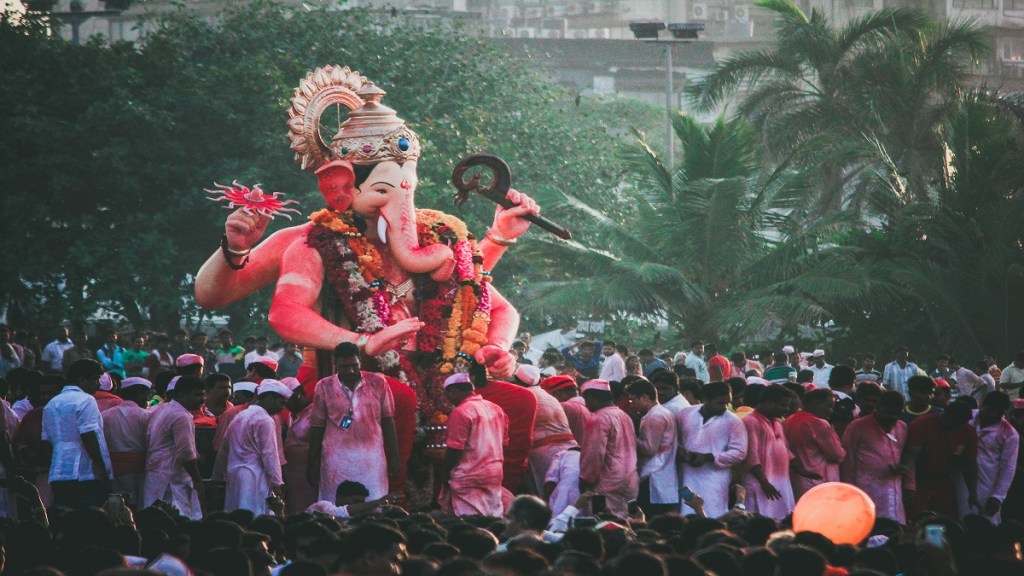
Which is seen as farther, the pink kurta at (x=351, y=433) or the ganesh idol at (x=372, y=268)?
the ganesh idol at (x=372, y=268)

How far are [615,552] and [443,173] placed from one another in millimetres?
17847

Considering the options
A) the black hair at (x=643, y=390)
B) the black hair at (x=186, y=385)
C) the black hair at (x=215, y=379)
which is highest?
the black hair at (x=186, y=385)

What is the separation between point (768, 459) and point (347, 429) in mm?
2933

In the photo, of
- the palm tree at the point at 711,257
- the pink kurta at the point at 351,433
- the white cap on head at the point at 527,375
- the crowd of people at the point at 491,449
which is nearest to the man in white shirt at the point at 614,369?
the palm tree at the point at 711,257

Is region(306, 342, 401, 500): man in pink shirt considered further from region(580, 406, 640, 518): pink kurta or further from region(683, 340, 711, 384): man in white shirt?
region(683, 340, 711, 384): man in white shirt

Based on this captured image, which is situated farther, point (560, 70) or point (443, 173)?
point (560, 70)

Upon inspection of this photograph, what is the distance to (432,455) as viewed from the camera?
11.4 metres

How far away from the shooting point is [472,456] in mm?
10602

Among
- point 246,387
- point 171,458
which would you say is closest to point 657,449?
point 246,387

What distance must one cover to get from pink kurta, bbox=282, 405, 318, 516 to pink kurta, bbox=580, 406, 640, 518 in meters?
1.97

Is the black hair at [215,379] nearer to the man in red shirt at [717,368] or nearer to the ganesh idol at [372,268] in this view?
the ganesh idol at [372,268]

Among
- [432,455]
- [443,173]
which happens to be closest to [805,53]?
[443,173]

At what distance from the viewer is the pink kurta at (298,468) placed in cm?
1102

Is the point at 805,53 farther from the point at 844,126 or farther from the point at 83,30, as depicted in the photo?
the point at 83,30
